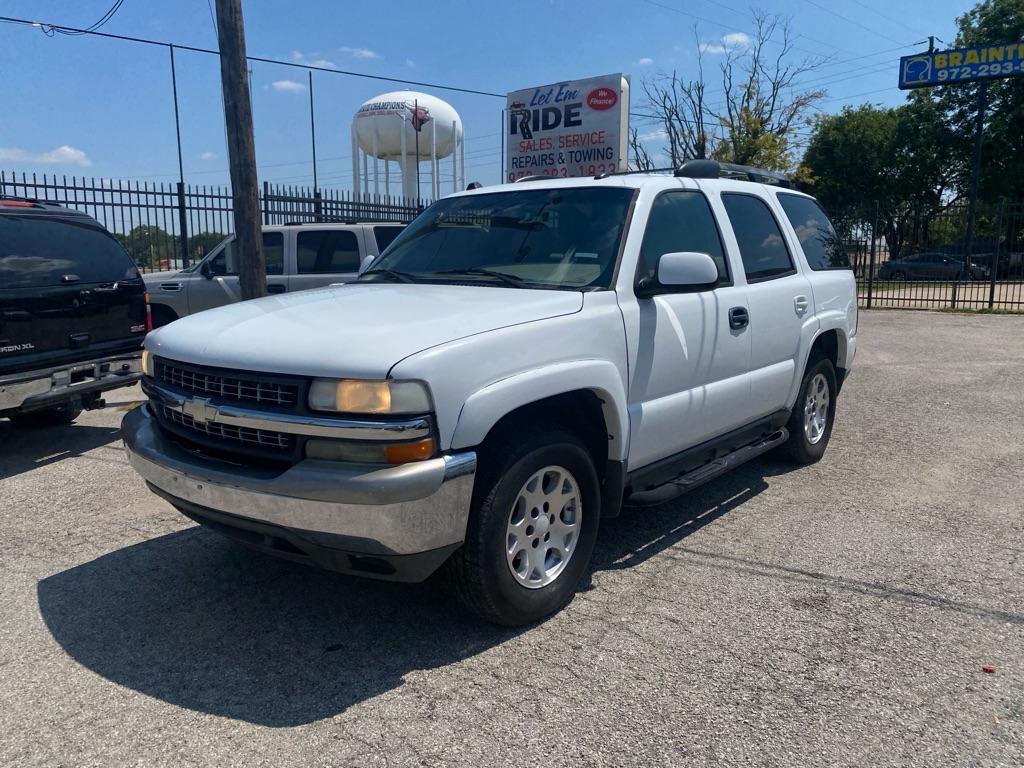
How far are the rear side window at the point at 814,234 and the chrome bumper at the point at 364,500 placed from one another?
3.71 metres

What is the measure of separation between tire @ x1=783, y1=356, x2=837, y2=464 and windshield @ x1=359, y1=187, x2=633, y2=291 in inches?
88.6

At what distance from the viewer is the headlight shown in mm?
2842

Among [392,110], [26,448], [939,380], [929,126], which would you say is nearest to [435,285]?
[26,448]

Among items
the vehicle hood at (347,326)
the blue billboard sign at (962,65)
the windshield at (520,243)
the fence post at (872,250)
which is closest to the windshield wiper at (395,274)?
the windshield at (520,243)

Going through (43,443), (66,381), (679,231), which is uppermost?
(679,231)

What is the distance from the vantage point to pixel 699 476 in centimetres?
429

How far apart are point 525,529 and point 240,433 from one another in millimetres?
1207

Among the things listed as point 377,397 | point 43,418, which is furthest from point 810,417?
point 43,418

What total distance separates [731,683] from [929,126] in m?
41.8

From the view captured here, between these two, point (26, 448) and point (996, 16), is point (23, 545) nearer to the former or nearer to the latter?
point (26, 448)

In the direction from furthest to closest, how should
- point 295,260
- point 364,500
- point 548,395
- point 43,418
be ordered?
point 295,260, point 43,418, point 548,395, point 364,500

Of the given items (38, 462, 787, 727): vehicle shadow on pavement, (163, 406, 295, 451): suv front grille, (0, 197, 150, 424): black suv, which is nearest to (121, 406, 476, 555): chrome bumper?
(163, 406, 295, 451): suv front grille

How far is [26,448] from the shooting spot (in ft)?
21.9

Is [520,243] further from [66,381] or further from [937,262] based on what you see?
[937,262]
